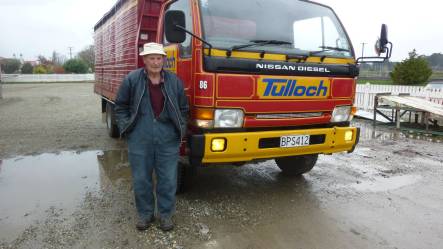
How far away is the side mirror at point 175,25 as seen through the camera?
11.0 feet

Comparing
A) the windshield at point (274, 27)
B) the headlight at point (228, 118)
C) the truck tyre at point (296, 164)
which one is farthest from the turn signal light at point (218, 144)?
the truck tyre at point (296, 164)

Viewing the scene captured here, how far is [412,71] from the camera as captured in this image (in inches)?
714

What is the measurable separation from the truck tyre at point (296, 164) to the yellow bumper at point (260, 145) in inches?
33.4

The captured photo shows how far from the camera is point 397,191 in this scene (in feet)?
15.4

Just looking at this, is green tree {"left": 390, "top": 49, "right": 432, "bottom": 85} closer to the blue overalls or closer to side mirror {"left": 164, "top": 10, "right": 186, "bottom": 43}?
side mirror {"left": 164, "top": 10, "right": 186, "bottom": 43}

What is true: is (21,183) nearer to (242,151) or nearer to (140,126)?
(140,126)

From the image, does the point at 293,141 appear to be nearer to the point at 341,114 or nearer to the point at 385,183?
the point at 341,114

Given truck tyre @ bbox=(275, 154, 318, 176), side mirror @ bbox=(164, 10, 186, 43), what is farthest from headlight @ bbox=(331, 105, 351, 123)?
side mirror @ bbox=(164, 10, 186, 43)

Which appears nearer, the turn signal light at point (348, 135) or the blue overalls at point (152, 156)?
the blue overalls at point (152, 156)

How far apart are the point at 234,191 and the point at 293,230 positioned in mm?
1205

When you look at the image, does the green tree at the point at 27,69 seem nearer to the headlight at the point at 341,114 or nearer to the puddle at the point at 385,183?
the puddle at the point at 385,183

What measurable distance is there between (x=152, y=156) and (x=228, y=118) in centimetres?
82

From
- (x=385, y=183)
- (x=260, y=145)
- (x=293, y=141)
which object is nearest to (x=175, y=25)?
(x=260, y=145)

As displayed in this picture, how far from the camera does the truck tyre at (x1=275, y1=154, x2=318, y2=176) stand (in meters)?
4.98
